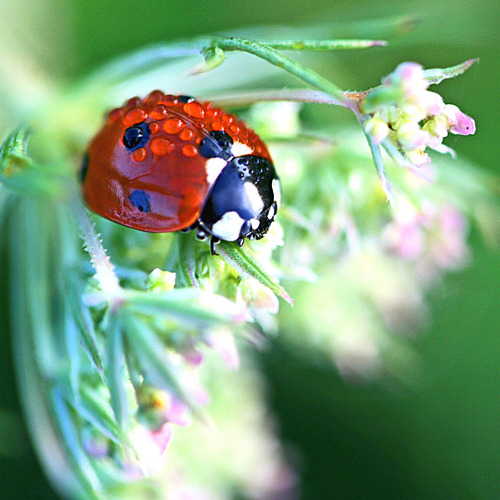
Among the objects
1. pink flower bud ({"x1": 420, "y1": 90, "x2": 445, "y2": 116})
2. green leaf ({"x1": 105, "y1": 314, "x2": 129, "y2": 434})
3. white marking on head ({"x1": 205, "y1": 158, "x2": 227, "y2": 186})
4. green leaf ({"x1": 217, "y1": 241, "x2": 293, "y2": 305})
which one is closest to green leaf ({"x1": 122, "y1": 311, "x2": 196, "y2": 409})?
green leaf ({"x1": 105, "y1": 314, "x2": 129, "y2": 434})

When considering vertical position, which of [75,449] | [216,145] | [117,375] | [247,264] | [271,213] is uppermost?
[216,145]

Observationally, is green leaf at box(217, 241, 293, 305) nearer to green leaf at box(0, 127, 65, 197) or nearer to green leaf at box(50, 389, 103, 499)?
green leaf at box(0, 127, 65, 197)

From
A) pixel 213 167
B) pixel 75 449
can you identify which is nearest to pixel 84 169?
pixel 213 167

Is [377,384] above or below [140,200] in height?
below

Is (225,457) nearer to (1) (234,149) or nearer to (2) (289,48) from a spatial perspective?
(1) (234,149)

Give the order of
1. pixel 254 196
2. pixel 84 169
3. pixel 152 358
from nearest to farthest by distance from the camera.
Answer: pixel 152 358 < pixel 254 196 < pixel 84 169

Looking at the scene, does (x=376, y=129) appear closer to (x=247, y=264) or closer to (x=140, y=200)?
(x=247, y=264)

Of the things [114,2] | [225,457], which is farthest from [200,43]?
[114,2]
